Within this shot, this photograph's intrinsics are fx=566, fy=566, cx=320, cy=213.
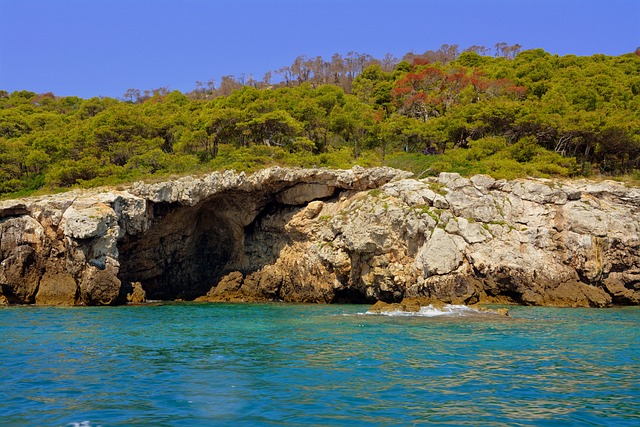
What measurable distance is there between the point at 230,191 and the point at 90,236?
7.98 m

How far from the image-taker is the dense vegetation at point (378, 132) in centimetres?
3303

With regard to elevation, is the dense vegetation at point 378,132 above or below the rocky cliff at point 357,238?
above

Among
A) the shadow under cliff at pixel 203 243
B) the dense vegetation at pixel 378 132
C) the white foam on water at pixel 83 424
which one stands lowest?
the white foam on water at pixel 83 424

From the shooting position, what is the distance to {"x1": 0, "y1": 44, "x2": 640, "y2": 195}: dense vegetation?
3303cm

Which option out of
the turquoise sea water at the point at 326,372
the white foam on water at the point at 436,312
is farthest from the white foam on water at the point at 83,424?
the white foam on water at the point at 436,312

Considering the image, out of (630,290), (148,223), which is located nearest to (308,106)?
(148,223)

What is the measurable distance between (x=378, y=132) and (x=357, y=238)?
17165 millimetres

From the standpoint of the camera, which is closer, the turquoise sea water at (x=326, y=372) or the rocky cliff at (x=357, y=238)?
the turquoise sea water at (x=326, y=372)

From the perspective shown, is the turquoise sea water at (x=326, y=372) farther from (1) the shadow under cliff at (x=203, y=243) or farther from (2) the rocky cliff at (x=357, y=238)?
(1) the shadow under cliff at (x=203, y=243)

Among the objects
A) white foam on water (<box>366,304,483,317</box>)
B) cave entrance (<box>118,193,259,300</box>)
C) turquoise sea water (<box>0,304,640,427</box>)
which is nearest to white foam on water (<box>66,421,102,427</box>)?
turquoise sea water (<box>0,304,640,427</box>)

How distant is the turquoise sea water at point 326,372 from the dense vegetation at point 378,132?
14937mm

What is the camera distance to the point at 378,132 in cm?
4309

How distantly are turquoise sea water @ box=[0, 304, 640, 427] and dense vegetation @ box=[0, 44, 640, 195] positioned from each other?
14937 mm

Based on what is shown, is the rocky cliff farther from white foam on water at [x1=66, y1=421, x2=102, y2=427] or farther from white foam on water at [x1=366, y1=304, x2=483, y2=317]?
white foam on water at [x1=66, y1=421, x2=102, y2=427]
